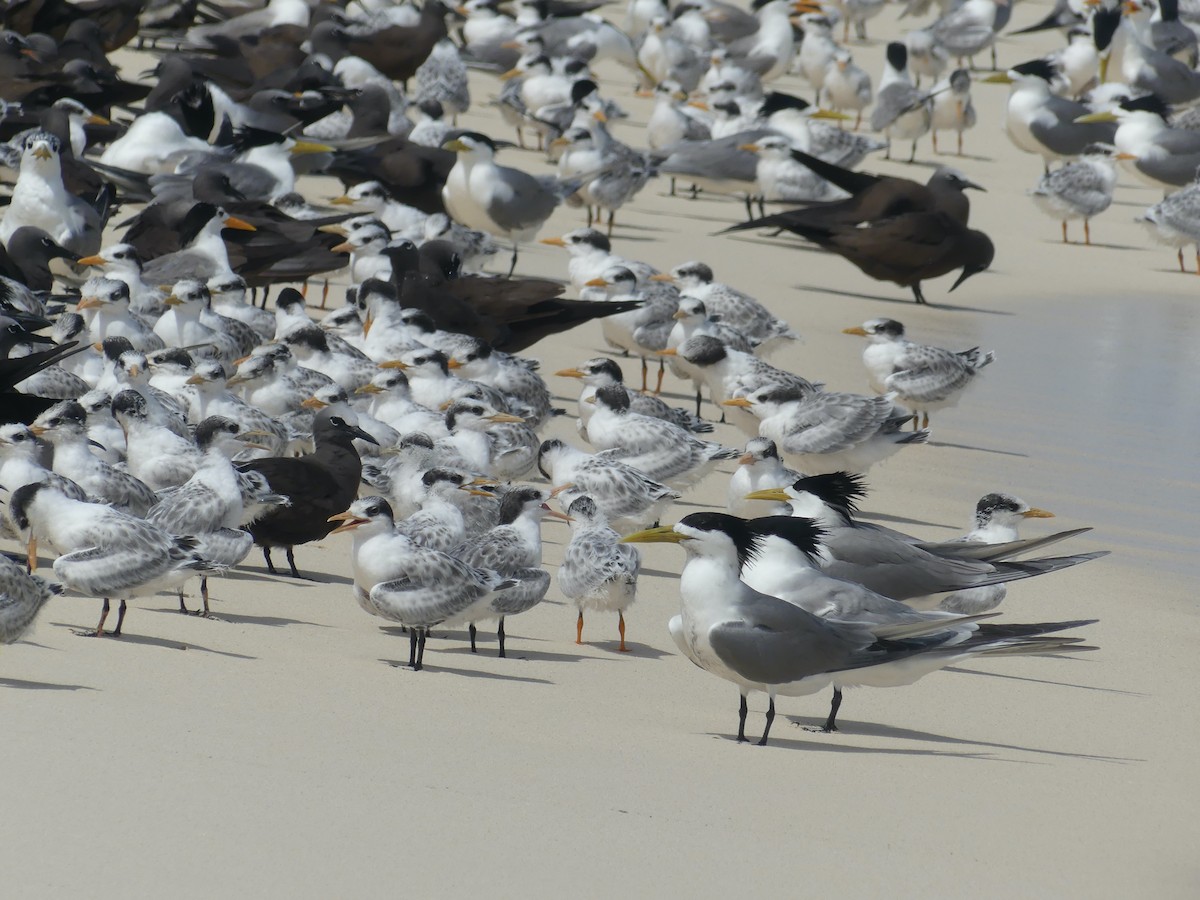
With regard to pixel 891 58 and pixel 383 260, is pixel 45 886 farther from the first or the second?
pixel 891 58

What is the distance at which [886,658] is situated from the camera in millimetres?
6355

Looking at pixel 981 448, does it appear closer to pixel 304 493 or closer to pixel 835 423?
pixel 835 423

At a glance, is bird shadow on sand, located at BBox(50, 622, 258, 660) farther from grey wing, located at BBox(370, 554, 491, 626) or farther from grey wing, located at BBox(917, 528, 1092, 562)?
grey wing, located at BBox(917, 528, 1092, 562)

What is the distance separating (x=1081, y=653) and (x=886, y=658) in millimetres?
1873


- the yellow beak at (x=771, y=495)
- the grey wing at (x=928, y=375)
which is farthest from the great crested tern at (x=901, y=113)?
the yellow beak at (x=771, y=495)

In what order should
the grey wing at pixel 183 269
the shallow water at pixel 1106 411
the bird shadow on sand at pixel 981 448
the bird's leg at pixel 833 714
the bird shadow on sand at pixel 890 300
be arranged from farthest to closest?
the bird shadow on sand at pixel 890 300 < the grey wing at pixel 183 269 < the bird shadow on sand at pixel 981 448 < the shallow water at pixel 1106 411 < the bird's leg at pixel 833 714

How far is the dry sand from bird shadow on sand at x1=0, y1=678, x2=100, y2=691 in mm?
14

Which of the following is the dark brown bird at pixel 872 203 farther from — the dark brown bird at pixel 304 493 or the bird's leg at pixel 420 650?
the bird's leg at pixel 420 650

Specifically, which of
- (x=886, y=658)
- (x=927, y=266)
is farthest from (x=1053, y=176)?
(x=886, y=658)

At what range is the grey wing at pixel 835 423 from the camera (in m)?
9.82

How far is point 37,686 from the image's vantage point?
5.91m

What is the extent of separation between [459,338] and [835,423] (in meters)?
2.32

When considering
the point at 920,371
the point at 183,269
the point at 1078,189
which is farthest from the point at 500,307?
the point at 1078,189

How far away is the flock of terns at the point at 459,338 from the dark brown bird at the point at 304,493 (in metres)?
0.01
